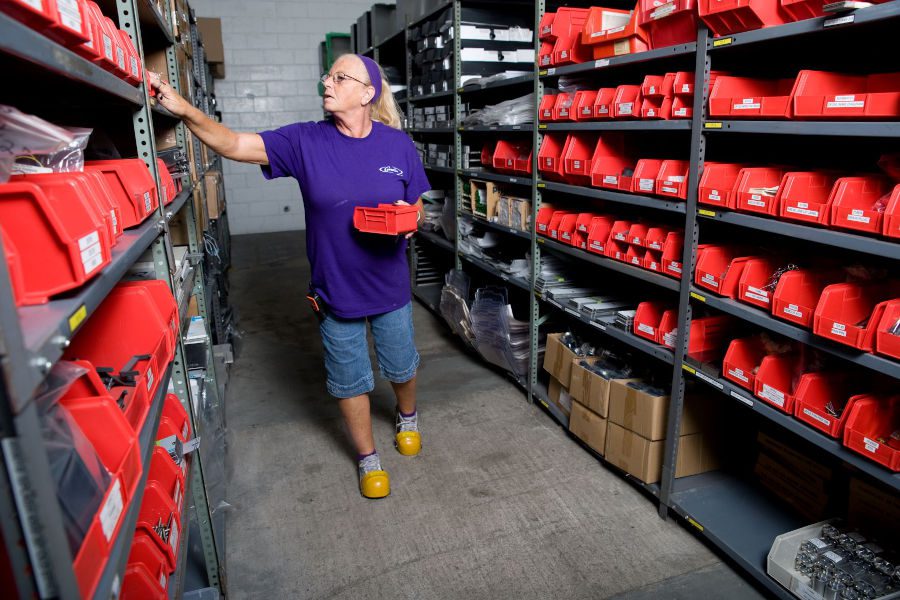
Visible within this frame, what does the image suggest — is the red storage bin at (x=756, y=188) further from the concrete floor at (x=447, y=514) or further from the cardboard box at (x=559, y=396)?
the cardboard box at (x=559, y=396)

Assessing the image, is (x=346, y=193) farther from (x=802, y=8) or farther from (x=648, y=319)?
(x=802, y=8)

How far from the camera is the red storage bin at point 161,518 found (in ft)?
4.12

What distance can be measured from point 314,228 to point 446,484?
1.20m

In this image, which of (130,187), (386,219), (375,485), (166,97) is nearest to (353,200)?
(386,219)

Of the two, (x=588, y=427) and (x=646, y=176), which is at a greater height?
(x=646, y=176)

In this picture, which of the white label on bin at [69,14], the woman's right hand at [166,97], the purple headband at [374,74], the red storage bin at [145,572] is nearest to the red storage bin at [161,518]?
the red storage bin at [145,572]

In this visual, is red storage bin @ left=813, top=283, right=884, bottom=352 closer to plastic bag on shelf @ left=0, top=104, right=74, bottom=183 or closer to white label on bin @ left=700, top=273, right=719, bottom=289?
white label on bin @ left=700, top=273, right=719, bottom=289

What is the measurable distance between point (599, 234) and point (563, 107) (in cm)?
60

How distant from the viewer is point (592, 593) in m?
1.99

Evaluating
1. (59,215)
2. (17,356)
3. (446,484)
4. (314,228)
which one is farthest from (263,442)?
(17,356)

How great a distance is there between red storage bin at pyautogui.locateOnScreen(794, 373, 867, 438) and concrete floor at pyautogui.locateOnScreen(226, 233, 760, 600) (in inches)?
25.8

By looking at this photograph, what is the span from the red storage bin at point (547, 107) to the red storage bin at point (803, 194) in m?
1.29

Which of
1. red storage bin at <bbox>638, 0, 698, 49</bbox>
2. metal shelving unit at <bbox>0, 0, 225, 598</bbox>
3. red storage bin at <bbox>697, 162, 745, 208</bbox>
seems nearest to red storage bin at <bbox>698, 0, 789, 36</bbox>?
red storage bin at <bbox>638, 0, 698, 49</bbox>

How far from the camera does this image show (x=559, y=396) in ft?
10.2
